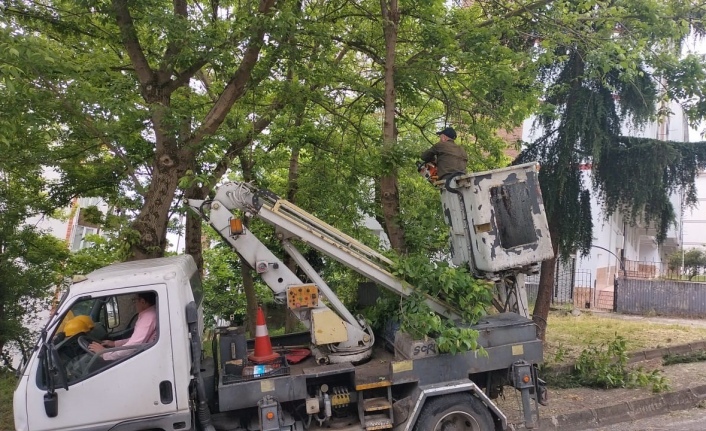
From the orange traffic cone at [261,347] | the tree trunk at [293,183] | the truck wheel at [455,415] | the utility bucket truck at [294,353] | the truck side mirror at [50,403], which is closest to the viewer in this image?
the truck side mirror at [50,403]

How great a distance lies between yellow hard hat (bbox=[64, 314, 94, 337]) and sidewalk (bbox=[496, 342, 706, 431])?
4412mm

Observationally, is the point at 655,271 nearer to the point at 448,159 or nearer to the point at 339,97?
the point at 339,97

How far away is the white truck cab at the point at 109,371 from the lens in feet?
13.3

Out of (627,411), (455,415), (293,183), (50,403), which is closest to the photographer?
(50,403)

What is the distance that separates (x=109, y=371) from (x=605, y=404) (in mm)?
6009

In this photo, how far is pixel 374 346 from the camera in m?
5.96

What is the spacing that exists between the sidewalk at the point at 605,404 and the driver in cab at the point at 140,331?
12.8 ft

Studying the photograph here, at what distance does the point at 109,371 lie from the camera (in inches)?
A: 165

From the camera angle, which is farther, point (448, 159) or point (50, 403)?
point (448, 159)

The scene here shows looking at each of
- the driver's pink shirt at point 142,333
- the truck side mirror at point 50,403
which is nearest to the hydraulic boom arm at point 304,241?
the driver's pink shirt at point 142,333

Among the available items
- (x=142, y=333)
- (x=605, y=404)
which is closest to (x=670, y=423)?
(x=605, y=404)

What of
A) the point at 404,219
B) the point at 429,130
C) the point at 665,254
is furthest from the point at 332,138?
the point at 665,254

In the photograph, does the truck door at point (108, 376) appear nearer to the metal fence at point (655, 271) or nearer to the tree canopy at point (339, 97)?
the tree canopy at point (339, 97)

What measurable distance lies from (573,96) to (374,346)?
19.4 feet
